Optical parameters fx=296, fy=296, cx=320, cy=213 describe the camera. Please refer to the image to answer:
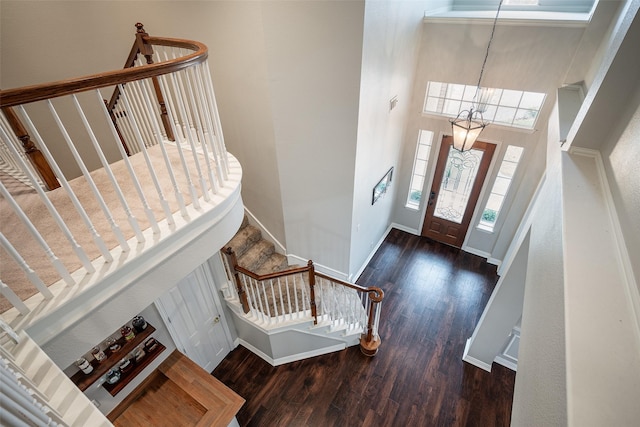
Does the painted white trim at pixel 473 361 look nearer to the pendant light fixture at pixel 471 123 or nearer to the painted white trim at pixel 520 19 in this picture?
the pendant light fixture at pixel 471 123

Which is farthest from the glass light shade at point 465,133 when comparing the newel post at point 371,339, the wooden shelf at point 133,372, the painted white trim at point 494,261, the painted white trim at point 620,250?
the wooden shelf at point 133,372

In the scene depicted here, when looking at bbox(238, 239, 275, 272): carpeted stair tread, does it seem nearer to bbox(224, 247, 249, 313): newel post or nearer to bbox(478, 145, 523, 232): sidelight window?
bbox(224, 247, 249, 313): newel post

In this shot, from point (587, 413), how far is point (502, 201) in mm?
4950

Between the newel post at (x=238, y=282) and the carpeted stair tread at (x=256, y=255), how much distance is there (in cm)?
71

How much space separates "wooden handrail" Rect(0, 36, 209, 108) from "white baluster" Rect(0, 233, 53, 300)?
538mm

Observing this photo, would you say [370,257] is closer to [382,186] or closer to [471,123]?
[382,186]

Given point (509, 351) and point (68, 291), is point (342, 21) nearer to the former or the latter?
point (68, 291)

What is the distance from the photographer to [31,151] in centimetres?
239

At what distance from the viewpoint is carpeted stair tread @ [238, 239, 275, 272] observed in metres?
4.46

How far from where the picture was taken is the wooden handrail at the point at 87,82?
116cm

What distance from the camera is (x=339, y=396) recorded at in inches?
146

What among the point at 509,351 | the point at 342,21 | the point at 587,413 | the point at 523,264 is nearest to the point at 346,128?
the point at 342,21

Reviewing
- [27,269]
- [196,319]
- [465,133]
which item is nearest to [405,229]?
[465,133]

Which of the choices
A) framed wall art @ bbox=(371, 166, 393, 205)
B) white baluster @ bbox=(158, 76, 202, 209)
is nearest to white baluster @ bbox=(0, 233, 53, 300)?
white baluster @ bbox=(158, 76, 202, 209)
